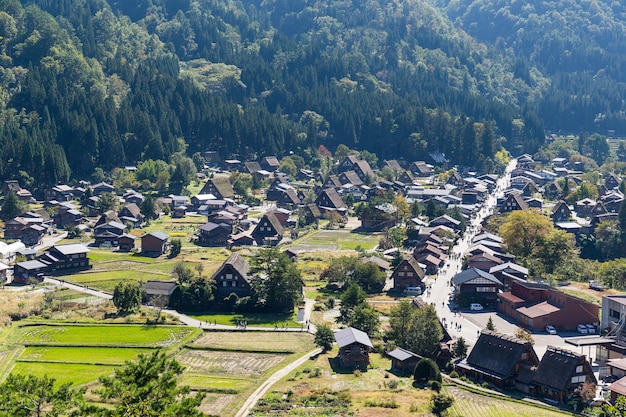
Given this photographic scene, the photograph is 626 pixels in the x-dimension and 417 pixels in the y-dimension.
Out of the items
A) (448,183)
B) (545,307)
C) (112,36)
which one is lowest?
(448,183)

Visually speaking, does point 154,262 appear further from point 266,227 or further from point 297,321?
point 297,321

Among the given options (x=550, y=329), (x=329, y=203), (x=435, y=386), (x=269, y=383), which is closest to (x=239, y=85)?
(x=329, y=203)

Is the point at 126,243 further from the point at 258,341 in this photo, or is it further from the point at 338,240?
the point at 258,341

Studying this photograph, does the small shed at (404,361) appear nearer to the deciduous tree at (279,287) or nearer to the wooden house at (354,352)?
the wooden house at (354,352)

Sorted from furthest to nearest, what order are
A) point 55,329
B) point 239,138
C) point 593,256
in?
point 239,138
point 593,256
point 55,329

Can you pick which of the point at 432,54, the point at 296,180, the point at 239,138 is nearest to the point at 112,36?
the point at 239,138

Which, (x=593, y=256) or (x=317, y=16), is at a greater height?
(x=317, y=16)
